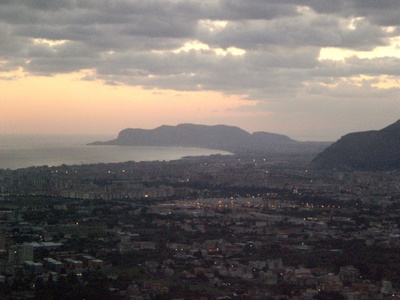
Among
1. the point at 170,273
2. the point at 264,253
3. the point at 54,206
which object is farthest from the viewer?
the point at 54,206

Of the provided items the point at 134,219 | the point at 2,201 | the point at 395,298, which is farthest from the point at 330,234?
the point at 2,201

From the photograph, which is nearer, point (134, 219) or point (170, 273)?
point (170, 273)

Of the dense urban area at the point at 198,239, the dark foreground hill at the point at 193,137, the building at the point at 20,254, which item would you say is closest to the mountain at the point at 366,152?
the dense urban area at the point at 198,239

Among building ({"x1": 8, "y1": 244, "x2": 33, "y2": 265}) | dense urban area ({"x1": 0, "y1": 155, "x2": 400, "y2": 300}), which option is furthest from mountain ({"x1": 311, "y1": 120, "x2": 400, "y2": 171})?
building ({"x1": 8, "y1": 244, "x2": 33, "y2": 265})

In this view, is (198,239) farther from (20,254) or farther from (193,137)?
(193,137)

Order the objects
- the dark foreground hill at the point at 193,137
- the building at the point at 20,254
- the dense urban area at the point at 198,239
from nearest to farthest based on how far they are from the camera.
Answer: the dense urban area at the point at 198,239 < the building at the point at 20,254 < the dark foreground hill at the point at 193,137

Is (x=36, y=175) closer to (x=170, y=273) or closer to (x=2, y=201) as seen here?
(x=2, y=201)

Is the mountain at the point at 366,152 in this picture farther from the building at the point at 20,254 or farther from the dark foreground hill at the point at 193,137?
the dark foreground hill at the point at 193,137

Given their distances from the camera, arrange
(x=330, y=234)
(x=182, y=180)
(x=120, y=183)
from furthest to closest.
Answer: (x=182, y=180), (x=120, y=183), (x=330, y=234)
